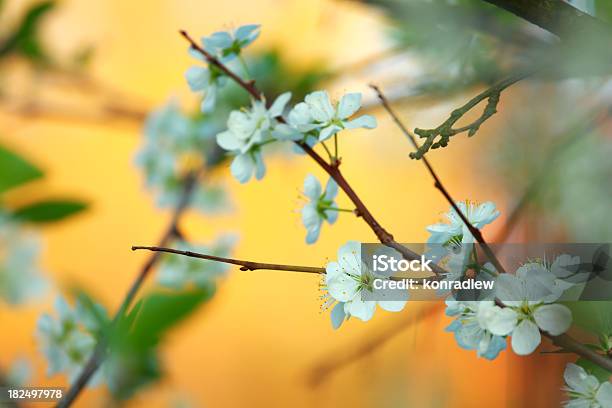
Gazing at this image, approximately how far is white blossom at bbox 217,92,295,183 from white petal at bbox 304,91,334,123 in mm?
24

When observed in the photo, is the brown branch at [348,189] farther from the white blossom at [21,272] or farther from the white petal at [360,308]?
the white blossom at [21,272]

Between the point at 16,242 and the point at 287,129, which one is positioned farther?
the point at 16,242

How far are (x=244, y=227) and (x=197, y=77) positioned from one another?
0.78 metres

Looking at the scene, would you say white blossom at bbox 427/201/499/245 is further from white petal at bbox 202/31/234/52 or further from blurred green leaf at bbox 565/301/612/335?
white petal at bbox 202/31/234/52

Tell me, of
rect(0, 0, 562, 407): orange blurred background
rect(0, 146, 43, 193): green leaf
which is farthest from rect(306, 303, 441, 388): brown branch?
rect(0, 146, 43, 193): green leaf

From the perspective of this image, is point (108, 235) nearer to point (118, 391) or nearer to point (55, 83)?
point (55, 83)

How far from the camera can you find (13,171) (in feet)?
1.22

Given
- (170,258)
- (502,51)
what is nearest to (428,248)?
(502,51)

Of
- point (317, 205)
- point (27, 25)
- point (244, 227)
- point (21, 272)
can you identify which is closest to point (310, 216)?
point (317, 205)

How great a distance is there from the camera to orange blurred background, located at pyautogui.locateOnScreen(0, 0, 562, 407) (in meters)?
0.85

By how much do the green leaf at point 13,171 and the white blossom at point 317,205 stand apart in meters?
0.16

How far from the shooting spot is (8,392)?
46 centimetres

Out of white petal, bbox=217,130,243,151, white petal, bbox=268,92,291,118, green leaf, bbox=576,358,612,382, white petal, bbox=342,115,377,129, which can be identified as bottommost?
green leaf, bbox=576,358,612,382

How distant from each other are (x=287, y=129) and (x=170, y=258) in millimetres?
360
